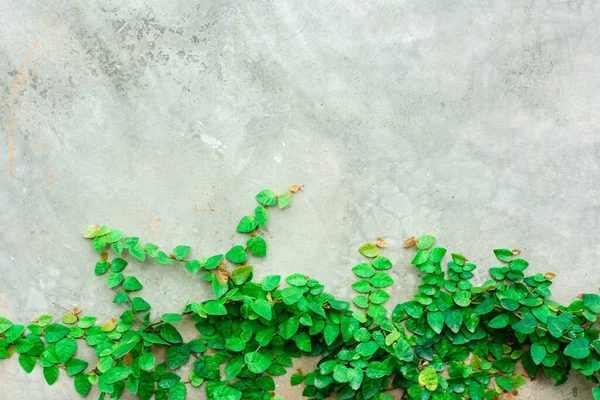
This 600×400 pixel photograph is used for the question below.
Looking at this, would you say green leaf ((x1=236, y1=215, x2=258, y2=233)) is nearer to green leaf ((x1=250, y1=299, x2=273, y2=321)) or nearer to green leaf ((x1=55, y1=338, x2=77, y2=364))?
green leaf ((x1=250, y1=299, x2=273, y2=321))

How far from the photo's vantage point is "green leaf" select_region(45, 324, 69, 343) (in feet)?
6.58

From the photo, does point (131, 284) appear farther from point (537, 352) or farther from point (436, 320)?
point (537, 352)

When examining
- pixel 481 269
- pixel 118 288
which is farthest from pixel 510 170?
pixel 118 288

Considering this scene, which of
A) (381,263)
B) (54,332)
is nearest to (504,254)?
(381,263)

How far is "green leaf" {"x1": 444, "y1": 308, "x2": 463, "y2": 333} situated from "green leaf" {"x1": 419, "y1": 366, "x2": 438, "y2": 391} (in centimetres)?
18

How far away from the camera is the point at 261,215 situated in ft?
6.56

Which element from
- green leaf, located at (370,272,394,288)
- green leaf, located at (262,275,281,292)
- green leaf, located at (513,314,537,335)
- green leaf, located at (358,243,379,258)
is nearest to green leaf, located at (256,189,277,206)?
green leaf, located at (262,275,281,292)

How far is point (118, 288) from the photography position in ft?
6.70

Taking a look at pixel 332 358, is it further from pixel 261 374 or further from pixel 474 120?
pixel 474 120

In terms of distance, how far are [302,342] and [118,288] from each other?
2.38 feet

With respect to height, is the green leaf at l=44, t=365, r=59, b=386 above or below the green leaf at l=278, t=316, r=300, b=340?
below

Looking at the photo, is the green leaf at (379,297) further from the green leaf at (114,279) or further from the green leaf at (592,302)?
the green leaf at (114,279)

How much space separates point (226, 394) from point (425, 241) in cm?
93

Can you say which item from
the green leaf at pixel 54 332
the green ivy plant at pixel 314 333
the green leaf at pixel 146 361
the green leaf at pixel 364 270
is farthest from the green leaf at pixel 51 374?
the green leaf at pixel 364 270
